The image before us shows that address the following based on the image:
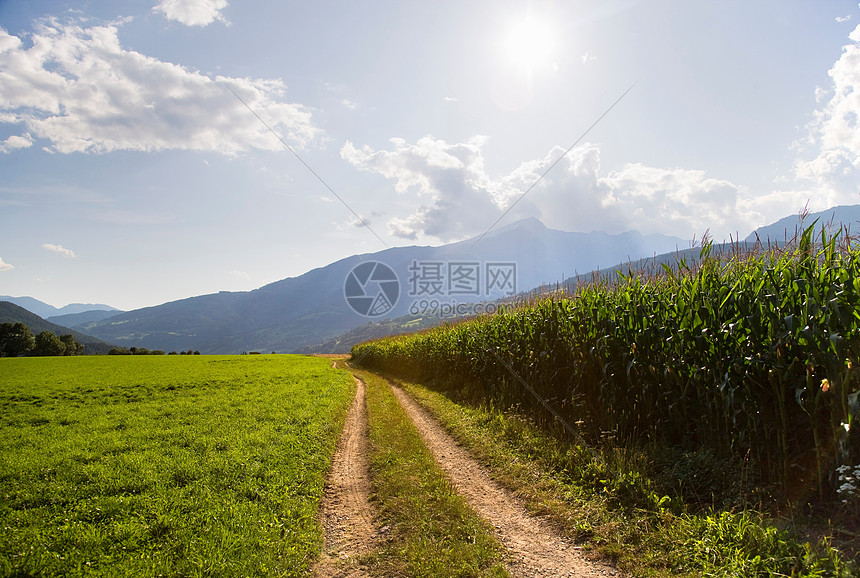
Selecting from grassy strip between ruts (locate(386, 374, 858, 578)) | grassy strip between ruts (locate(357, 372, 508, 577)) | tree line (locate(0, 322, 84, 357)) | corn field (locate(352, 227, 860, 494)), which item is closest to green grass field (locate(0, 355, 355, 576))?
grassy strip between ruts (locate(357, 372, 508, 577))

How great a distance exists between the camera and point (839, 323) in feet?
15.4

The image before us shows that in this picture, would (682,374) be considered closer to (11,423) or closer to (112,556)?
(112,556)

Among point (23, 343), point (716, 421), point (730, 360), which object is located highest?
point (730, 360)

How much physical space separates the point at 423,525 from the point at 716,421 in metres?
4.79

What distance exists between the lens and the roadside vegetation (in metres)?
4.27

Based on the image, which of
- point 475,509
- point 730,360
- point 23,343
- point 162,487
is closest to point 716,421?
point 730,360

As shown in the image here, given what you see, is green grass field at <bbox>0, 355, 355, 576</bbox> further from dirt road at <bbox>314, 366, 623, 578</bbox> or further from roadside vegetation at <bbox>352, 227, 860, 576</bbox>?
roadside vegetation at <bbox>352, 227, 860, 576</bbox>

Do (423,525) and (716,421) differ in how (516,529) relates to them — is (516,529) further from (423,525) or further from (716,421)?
(716,421)

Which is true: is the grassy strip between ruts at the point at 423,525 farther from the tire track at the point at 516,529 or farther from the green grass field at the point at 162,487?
the green grass field at the point at 162,487

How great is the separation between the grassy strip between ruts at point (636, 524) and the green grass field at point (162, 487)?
3396mm

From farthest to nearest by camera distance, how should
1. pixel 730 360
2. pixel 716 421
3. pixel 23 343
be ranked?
pixel 23 343
pixel 716 421
pixel 730 360

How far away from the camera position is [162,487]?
5.86 meters

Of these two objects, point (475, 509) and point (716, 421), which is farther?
point (716, 421)

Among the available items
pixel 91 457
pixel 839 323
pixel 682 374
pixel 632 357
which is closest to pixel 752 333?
pixel 839 323
